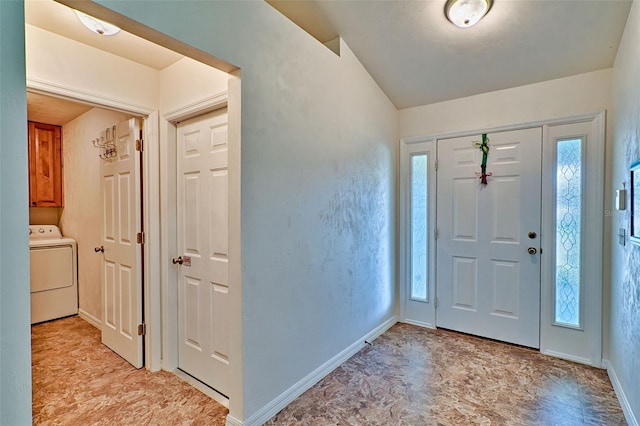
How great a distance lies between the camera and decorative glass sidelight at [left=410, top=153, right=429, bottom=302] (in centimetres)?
335

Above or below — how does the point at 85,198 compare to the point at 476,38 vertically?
below

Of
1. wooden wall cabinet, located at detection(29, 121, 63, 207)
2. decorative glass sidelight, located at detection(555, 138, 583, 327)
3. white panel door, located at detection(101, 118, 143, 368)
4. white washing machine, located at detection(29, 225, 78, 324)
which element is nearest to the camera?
white panel door, located at detection(101, 118, 143, 368)

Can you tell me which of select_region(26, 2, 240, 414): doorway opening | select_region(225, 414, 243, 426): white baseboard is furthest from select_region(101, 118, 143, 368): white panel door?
select_region(225, 414, 243, 426): white baseboard

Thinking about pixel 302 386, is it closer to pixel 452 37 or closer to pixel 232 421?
pixel 232 421

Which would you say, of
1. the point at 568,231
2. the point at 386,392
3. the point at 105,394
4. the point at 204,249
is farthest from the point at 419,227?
the point at 105,394

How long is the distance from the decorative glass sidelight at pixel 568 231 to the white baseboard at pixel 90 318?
4507 millimetres

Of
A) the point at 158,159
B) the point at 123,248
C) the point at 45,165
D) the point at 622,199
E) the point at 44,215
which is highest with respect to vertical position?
the point at 45,165

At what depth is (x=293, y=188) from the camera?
6.79 feet

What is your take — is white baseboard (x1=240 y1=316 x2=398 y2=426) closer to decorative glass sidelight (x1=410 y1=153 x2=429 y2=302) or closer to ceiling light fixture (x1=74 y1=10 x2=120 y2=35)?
decorative glass sidelight (x1=410 y1=153 x2=429 y2=302)

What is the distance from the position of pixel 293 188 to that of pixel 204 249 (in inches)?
31.6

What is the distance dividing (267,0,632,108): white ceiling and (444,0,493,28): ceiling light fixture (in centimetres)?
5

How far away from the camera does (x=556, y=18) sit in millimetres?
2105

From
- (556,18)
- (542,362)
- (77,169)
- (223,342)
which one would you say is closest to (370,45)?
(556,18)

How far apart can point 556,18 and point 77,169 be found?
4.80 meters
